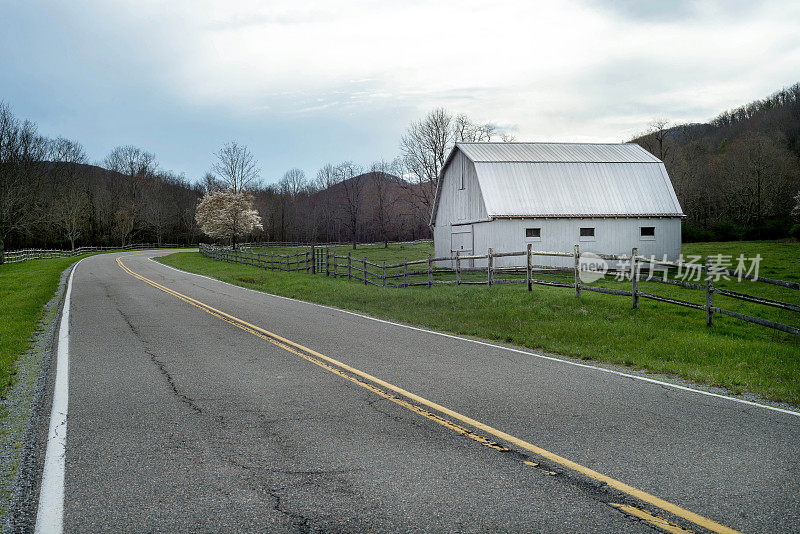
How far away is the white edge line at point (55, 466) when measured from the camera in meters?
3.70

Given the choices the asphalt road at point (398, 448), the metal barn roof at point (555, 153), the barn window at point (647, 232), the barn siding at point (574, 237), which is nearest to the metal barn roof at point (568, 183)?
the metal barn roof at point (555, 153)

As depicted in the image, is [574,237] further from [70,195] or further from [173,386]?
[70,195]

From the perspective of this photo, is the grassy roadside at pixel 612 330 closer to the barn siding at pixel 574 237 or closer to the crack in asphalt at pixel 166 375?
the crack in asphalt at pixel 166 375

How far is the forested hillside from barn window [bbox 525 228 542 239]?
83.3ft

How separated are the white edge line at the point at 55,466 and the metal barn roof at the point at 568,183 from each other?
21649mm

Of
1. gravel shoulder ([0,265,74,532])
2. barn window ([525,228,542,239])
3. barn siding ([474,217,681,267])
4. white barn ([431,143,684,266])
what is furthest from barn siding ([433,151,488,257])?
gravel shoulder ([0,265,74,532])

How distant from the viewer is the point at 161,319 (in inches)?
527

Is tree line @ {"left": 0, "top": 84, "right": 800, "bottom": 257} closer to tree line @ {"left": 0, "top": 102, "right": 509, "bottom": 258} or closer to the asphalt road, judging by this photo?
tree line @ {"left": 0, "top": 102, "right": 509, "bottom": 258}

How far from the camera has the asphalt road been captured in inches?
146

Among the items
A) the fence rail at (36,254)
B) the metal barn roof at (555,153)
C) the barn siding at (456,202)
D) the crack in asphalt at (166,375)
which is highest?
the metal barn roof at (555,153)

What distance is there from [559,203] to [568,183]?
5.25ft

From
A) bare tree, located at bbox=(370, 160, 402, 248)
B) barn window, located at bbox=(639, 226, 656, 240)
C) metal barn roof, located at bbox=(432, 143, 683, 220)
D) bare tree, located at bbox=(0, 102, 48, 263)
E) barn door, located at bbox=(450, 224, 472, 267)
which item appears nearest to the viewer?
metal barn roof, located at bbox=(432, 143, 683, 220)

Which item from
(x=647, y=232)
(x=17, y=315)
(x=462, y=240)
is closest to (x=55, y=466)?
(x=17, y=315)

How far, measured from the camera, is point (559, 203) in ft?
91.0
